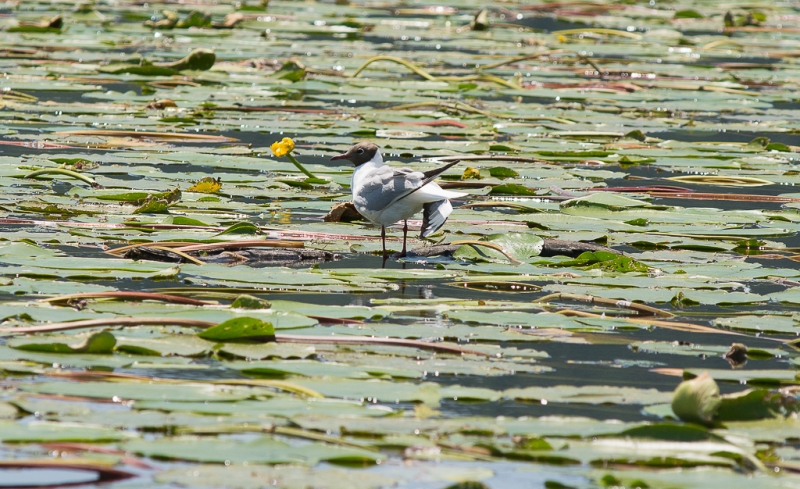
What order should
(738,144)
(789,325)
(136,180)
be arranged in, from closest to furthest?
(789,325), (136,180), (738,144)

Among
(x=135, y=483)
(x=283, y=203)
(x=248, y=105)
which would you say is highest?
(x=248, y=105)

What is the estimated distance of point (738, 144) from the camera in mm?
7172

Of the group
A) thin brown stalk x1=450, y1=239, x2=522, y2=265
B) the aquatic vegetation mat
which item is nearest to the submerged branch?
the aquatic vegetation mat

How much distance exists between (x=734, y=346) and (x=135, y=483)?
1600 mm

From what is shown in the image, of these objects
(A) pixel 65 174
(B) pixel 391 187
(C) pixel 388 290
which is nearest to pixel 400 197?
(B) pixel 391 187

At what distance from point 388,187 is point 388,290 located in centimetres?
61

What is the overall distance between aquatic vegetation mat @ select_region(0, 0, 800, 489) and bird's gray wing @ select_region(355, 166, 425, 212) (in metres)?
0.22

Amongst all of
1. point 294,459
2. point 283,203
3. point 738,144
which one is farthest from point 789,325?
point 738,144

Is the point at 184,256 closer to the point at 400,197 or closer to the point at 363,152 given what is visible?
the point at 400,197

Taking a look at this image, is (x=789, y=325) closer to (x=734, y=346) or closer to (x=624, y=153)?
(x=734, y=346)

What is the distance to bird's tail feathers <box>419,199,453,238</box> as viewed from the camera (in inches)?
168

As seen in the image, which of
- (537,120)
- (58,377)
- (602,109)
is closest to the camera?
(58,377)

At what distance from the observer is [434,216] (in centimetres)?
429

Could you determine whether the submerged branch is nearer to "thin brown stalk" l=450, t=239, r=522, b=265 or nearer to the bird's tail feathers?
the bird's tail feathers
